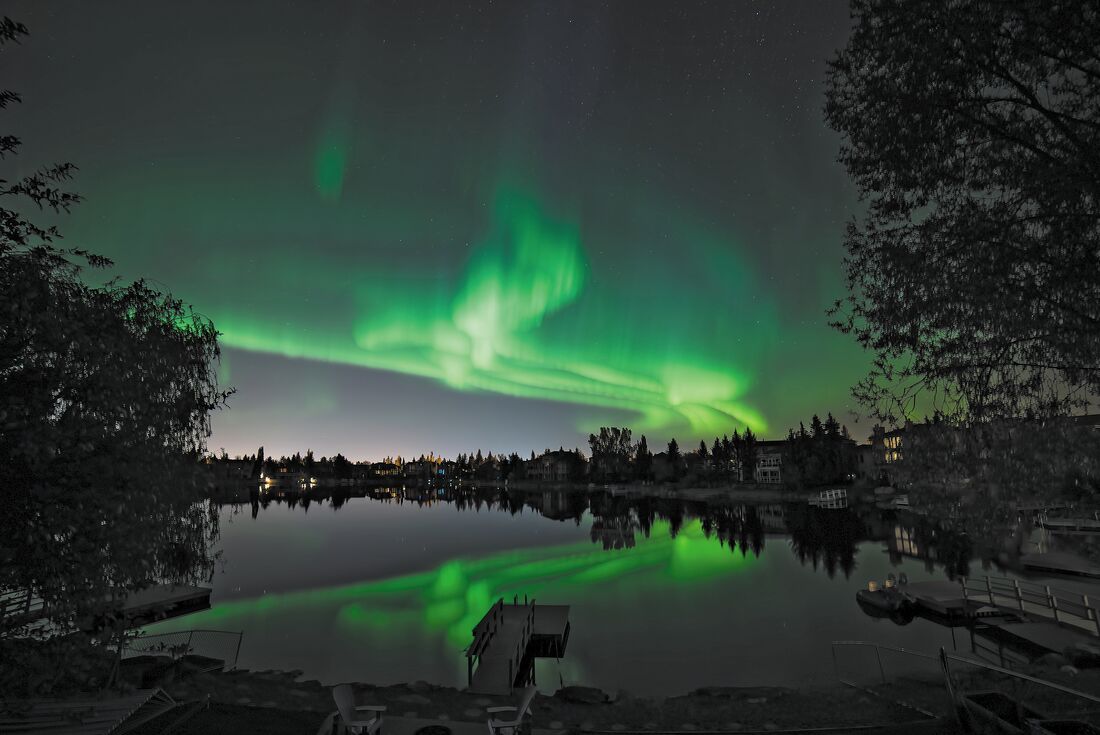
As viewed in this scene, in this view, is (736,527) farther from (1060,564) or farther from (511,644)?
(511,644)

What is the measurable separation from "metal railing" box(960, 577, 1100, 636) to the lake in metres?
3.53

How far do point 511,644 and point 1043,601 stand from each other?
26.5 metres

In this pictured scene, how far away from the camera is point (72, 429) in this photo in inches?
254

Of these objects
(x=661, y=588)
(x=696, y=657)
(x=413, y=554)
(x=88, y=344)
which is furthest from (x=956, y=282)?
(x=413, y=554)

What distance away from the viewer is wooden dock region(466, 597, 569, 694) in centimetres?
2289

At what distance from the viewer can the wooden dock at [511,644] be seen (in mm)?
22891

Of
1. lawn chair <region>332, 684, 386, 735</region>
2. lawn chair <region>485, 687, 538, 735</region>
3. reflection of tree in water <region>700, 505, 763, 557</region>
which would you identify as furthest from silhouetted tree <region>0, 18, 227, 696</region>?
reflection of tree in water <region>700, 505, 763, 557</region>

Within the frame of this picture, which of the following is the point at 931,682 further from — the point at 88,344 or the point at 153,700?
the point at 88,344

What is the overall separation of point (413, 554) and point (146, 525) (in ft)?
219

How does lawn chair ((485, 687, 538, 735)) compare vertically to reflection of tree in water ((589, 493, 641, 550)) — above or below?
above

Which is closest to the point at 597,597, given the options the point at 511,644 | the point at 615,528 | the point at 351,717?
the point at 511,644

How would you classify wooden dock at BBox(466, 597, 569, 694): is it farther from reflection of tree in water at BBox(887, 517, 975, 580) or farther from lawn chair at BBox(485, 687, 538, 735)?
reflection of tree in water at BBox(887, 517, 975, 580)

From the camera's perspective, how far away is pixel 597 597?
44531mm

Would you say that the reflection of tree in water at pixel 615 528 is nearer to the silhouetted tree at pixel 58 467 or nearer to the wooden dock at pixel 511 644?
the wooden dock at pixel 511 644
